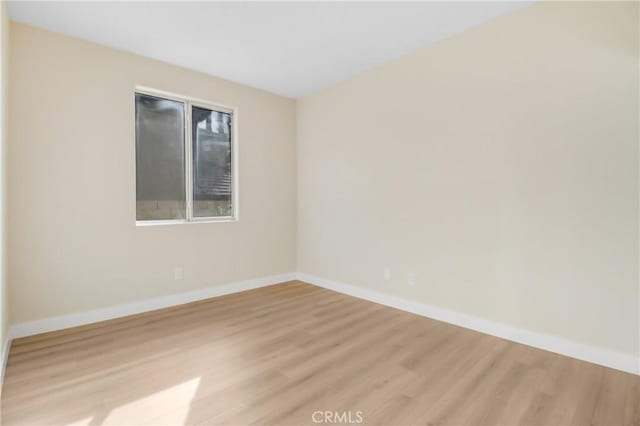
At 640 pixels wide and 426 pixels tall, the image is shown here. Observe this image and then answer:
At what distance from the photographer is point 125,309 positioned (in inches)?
124

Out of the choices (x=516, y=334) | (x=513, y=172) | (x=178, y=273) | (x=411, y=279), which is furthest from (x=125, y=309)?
(x=513, y=172)

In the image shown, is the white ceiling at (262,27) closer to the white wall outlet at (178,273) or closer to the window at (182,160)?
the window at (182,160)

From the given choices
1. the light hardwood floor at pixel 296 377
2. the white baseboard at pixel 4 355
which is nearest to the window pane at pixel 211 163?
the light hardwood floor at pixel 296 377

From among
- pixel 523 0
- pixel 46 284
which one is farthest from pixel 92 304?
pixel 523 0

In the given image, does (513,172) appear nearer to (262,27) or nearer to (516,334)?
(516,334)

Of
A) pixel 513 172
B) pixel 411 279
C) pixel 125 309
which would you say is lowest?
pixel 125 309

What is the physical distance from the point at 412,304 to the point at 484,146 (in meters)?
1.71

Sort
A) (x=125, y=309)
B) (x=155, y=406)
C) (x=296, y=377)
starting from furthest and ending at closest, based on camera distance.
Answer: (x=125, y=309)
(x=296, y=377)
(x=155, y=406)

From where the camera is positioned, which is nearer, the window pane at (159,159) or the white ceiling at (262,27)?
the white ceiling at (262,27)

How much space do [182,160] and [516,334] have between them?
3.81m

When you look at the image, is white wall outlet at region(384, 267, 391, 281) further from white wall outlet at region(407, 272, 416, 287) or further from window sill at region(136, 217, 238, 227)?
window sill at region(136, 217, 238, 227)

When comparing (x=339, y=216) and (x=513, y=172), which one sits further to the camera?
(x=339, y=216)

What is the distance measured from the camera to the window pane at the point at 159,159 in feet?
11.0

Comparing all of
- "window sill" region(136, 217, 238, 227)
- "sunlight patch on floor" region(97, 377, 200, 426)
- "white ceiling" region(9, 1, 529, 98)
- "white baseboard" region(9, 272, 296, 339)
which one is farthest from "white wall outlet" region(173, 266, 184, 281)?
"white ceiling" region(9, 1, 529, 98)
